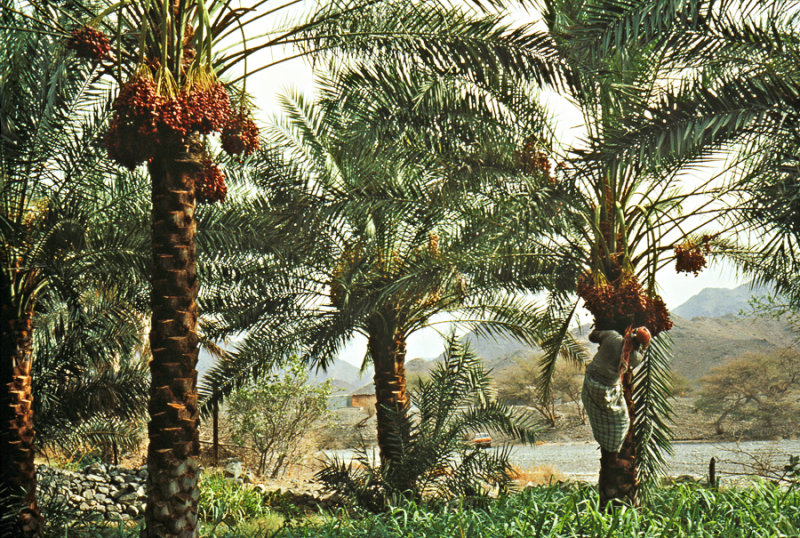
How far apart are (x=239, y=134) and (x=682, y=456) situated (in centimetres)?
2319

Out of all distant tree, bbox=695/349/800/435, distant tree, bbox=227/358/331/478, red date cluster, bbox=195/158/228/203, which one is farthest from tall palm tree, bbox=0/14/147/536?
distant tree, bbox=695/349/800/435

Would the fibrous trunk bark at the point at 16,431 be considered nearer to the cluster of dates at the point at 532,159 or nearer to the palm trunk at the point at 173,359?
the palm trunk at the point at 173,359

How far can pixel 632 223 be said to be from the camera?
8.43 metres

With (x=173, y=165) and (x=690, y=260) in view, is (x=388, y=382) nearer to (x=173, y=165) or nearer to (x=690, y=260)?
(x=690, y=260)

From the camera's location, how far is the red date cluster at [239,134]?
5070 millimetres

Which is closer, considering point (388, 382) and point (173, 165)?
point (173, 165)

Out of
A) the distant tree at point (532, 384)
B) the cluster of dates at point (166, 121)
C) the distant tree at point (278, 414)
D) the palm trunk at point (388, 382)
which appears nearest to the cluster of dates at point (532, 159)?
the cluster of dates at point (166, 121)

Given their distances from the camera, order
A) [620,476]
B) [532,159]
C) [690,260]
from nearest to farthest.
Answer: [690,260], [620,476], [532,159]

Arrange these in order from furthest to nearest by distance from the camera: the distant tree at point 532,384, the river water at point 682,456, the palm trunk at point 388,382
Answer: the distant tree at point 532,384 → the river water at point 682,456 → the palm trunk at point 388,382

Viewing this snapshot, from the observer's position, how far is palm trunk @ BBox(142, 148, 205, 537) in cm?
504

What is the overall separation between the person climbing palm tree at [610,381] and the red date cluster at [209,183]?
366 centimetres

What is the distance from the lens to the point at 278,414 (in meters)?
16.0

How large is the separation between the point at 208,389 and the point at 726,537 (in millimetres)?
8243

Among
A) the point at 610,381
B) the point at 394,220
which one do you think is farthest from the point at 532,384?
the point at 610,381
